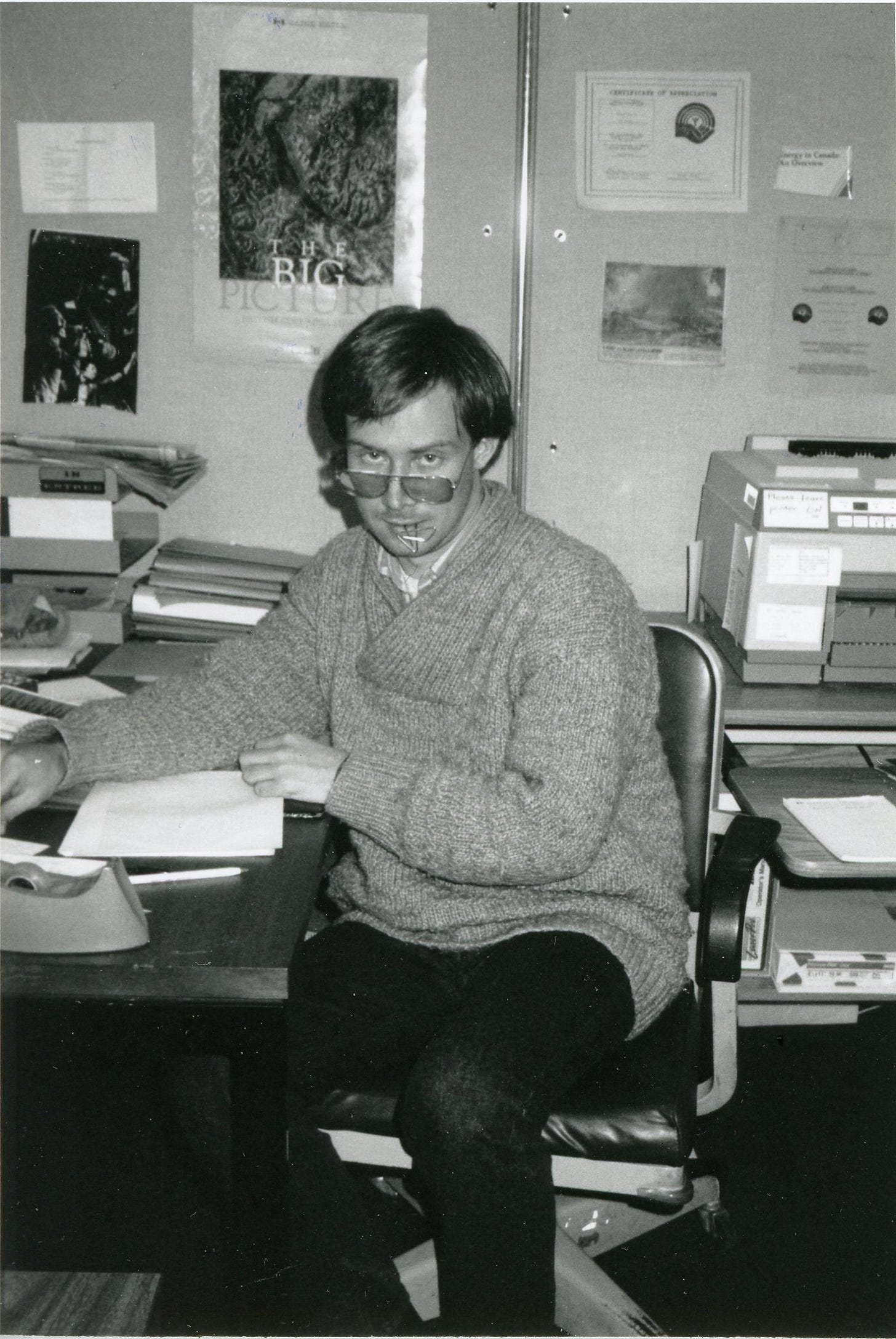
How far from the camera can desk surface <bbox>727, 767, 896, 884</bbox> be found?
148 cm

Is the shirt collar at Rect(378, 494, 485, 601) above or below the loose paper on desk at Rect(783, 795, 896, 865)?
above

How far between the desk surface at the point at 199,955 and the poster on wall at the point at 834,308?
1503 mm

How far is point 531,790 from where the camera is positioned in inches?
51.4

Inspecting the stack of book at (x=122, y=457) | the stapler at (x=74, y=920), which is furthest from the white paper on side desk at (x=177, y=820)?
the stack of book at (x=122, y=457)

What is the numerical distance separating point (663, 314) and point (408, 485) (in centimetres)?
96

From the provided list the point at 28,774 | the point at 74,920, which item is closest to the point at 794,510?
the point at 28,774

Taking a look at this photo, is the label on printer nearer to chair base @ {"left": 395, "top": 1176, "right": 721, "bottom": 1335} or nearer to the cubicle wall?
the cubicle wall

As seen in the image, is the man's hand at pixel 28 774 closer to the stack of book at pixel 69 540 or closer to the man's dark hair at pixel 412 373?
the man's dark hair at pixel 412 373

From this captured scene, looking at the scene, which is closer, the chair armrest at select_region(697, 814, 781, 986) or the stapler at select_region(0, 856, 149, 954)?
the stapler at select_region(0, 856, 149, 954)

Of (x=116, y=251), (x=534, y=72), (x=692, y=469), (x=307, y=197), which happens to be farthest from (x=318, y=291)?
(x=692, y=469)

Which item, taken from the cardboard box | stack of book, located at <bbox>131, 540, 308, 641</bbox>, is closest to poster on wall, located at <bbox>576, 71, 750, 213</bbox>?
stack of book, located at <bbox>131, 540, 308, 641</bbox>

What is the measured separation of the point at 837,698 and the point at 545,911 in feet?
2.38

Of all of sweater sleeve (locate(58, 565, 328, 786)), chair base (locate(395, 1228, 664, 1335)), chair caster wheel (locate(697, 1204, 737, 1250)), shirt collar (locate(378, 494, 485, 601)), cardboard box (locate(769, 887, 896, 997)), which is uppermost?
shirt collar (locate(378, 494, 485, 601))

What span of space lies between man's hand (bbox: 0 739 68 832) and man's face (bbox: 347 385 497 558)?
0.46 m
